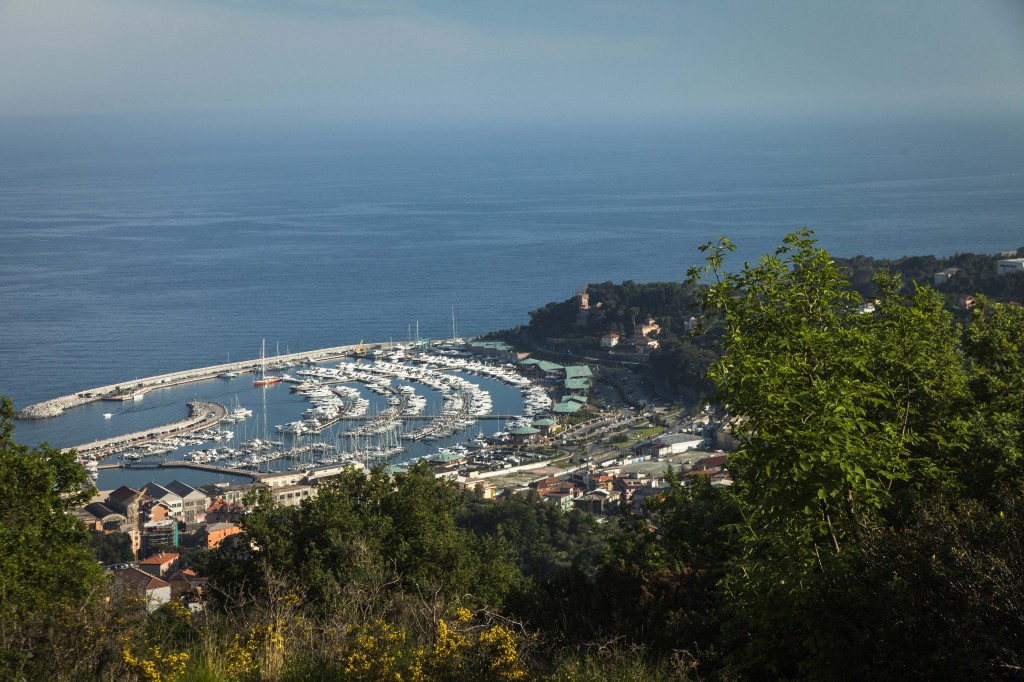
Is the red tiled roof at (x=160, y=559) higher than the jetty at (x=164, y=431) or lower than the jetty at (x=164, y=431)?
higher

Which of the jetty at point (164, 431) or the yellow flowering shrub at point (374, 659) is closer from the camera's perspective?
the yellow flowering shrub at point (374, 659)

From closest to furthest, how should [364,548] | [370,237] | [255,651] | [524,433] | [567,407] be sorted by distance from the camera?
[255,651] → [364,548] → [524,433] → [567,407] → [370,237]

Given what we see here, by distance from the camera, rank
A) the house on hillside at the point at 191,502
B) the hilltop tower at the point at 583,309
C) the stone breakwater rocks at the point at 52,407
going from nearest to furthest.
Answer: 1. the house on hillside at the point at 191,502
2. the stone breakwater rocks at the point at 52,407
3. the hilltop tower at the point at 583,309

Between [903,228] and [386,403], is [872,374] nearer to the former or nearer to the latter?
[386,403]

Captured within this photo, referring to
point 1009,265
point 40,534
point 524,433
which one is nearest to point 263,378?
point 524,433

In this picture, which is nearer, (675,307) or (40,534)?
(40,534)

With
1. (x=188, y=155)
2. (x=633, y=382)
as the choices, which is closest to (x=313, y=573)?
(x=633, y=382)

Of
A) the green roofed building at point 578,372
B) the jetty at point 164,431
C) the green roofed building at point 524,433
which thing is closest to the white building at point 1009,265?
the green roofed building at point 578,372

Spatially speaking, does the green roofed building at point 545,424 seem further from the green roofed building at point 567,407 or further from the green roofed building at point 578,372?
the green roofed building at point 578,372

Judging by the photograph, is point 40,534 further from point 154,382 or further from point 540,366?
point 540,366
